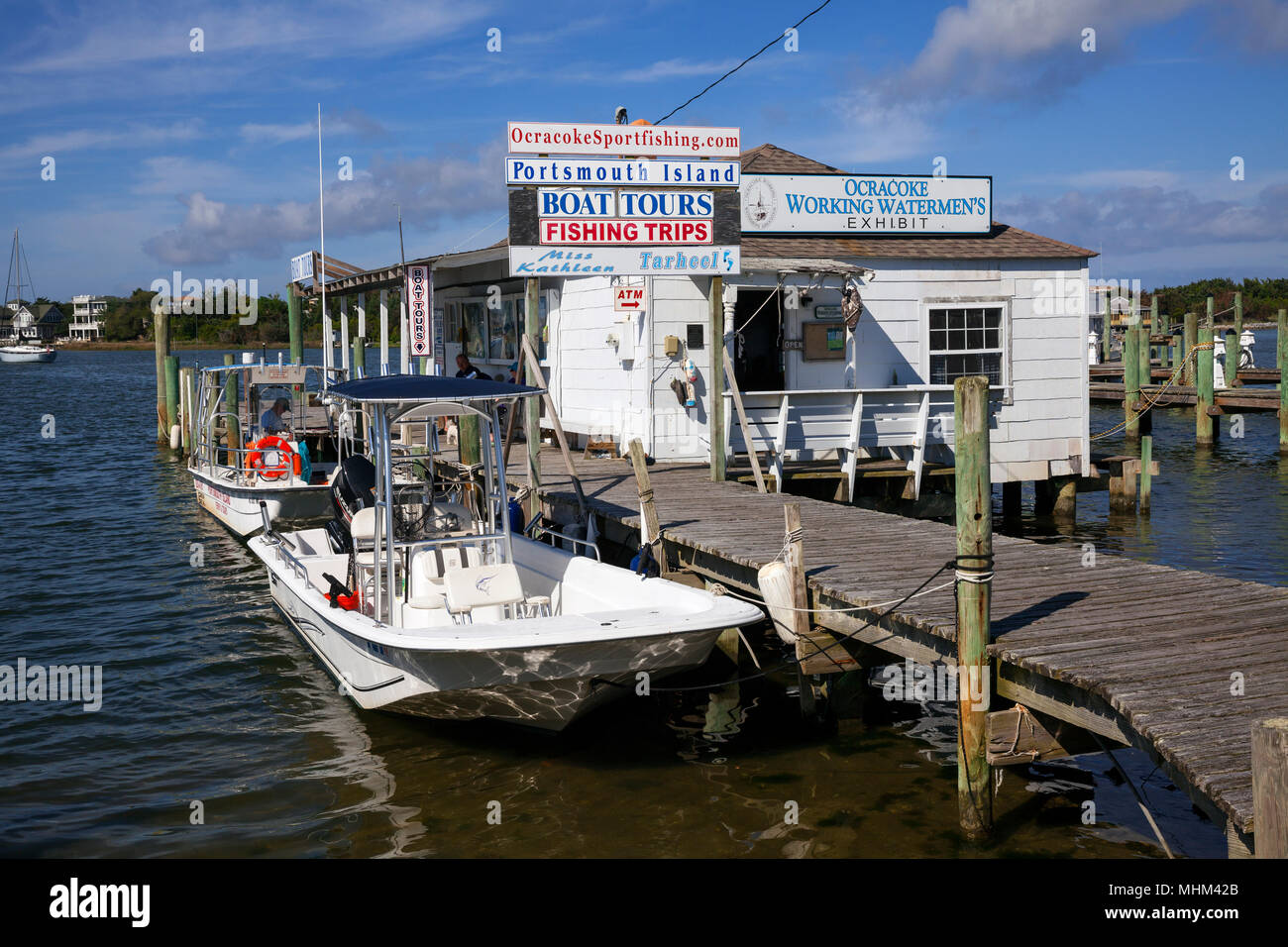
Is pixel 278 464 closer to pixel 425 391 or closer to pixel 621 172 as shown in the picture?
pixel 621 172

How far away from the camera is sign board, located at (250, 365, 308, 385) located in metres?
22.1

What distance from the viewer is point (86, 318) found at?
532 ft

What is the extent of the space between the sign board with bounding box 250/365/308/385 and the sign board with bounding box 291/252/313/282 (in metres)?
3.43

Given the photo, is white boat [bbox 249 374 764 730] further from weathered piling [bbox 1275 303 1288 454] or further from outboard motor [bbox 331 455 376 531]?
weathered piling [bbox 1275 303 1288 454]

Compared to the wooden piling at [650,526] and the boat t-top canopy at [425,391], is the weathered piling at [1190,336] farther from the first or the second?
the boat t-top canopy at [425,391]

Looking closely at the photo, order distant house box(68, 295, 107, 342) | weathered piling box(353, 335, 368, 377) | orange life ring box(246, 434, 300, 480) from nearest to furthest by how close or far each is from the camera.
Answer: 1. orange life ring box(246, 434, 300, 480)
2. weathered piling box(353, 335, 368, 377)
3. distant house box(68, 295, 107, 342)

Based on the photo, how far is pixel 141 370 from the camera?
93.4 m

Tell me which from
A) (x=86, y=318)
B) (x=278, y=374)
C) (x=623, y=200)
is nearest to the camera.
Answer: (x=623, y=200)

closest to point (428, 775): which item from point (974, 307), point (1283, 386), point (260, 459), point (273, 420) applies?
point (974, 307)

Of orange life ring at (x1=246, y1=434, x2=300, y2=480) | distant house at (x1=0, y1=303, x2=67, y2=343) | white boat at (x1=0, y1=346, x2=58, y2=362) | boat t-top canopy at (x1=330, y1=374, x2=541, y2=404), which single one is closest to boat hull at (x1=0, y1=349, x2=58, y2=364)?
white boat at (x1=0, y1=346, x2=58, y2=362)

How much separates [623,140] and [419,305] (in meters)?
6.56

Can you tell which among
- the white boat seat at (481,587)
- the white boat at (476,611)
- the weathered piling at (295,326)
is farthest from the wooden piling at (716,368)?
the weathered piling at (295,326)
